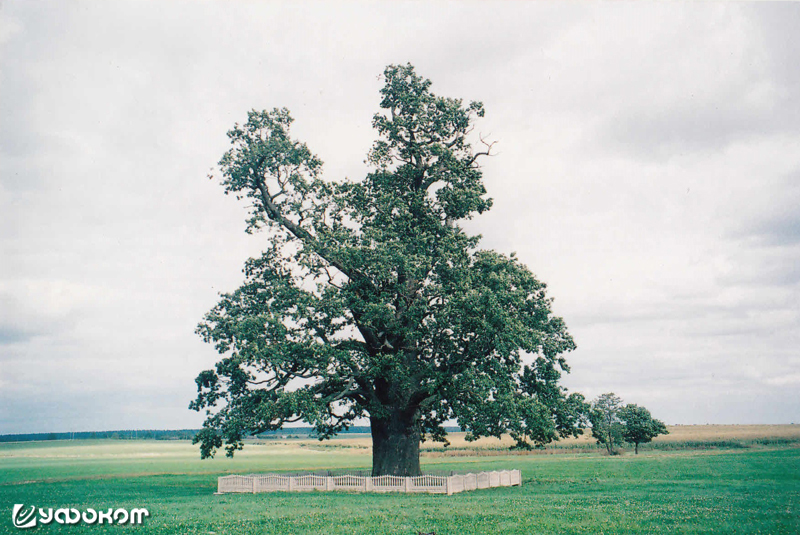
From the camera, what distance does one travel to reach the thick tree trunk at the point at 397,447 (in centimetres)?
3678

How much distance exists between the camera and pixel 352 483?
35.5m

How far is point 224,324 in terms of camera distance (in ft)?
116

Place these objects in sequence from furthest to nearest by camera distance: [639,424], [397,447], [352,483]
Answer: [639,424] → [397,447] → [352,483]

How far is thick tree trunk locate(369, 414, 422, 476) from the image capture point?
3678cm

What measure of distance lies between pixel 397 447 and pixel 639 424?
7986 cm

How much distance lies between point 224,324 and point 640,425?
88.9 m

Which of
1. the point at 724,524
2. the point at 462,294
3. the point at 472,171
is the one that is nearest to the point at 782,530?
the point at 724,524

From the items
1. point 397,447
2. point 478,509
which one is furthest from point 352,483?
point 478,509

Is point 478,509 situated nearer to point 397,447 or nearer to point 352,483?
point 352,483

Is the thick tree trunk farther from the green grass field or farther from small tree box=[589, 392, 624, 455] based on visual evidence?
small tree box=[589, 392, 624, 455]

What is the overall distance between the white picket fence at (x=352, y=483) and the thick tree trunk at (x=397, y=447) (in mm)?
2044

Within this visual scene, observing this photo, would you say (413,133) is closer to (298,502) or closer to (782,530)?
(298,502)

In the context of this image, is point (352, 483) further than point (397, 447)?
No

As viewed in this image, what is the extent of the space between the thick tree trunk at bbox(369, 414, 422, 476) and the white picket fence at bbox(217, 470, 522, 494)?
204 cm
